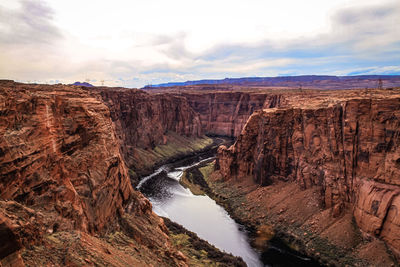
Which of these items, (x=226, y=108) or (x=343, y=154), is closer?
(x=343, y=154)

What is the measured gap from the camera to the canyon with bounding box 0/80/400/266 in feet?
62.4

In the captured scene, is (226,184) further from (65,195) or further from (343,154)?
(65,195)

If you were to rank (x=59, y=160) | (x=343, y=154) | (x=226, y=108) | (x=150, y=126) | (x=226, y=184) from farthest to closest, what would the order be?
(x=226, y=108) → (x=150, y=126) → (x=226, y=184) → (x=343, y=154) → (x=59, y=160)

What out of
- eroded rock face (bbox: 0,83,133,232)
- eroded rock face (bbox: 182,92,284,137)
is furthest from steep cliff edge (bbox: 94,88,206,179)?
eroded rock face (bbox: 0,83,133,232)

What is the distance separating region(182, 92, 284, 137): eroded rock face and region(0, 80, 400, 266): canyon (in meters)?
61.9

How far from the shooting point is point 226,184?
62.0 metres

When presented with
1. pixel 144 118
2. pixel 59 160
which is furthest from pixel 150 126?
pixel 59 160

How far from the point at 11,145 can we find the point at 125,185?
634 inches

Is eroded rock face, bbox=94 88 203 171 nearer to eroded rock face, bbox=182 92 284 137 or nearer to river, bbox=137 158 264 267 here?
eroded rock face, bbox=182 92 284 137

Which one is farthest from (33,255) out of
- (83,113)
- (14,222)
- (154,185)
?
(154,185)

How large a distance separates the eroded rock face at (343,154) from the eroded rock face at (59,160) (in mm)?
29001

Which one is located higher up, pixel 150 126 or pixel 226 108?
pixel 226 108

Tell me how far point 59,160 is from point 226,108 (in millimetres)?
117929

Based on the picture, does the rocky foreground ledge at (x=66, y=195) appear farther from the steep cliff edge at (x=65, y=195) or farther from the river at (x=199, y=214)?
the river at (x=199, y=214)
